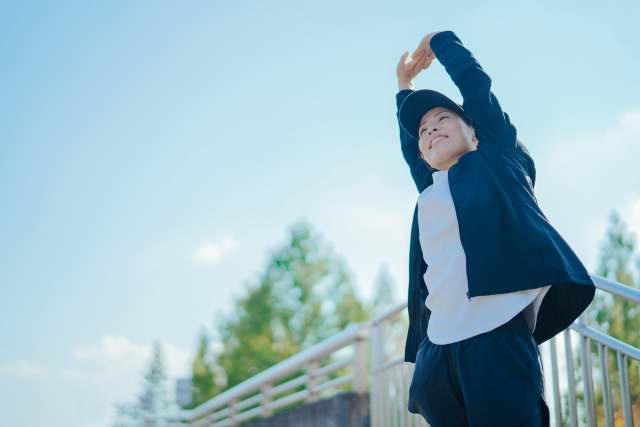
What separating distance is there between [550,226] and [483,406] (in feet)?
1.94

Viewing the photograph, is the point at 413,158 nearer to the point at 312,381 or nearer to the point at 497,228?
the point at 497,228

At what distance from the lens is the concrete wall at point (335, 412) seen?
4.58 metres

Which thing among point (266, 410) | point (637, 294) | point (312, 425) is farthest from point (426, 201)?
point (266, 410)

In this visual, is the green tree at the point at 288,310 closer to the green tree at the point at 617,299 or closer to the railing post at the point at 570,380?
the green tree at the point at 617,299

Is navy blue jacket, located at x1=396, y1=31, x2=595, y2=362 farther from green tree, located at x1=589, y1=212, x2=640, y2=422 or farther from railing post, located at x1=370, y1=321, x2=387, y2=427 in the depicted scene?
green tree, located at x1=589, y1=212, x2=640, y2=422

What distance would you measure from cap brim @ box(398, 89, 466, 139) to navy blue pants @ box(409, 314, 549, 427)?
85 cm

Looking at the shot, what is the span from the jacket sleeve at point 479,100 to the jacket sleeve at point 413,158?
342mm

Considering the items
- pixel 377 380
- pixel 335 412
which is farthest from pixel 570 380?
pixel 335 412

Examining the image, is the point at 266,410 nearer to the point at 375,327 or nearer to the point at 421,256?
the point at 375,327

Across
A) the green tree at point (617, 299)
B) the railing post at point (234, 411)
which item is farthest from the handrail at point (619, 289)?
the green tree at point (617, 299)

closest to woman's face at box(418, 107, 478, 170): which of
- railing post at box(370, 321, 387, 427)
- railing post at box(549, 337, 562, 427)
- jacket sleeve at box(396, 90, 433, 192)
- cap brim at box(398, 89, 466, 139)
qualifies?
cap brim at box(398, 89, 466, 139)

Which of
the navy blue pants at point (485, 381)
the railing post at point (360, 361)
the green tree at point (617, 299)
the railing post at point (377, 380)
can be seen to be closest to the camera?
the navy blue pants at point (485, 381)

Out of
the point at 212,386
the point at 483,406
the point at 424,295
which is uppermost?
the point at 212,386

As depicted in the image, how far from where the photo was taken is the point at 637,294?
235 centimetres
